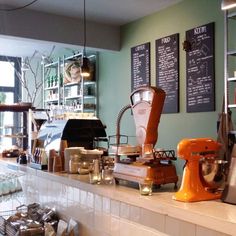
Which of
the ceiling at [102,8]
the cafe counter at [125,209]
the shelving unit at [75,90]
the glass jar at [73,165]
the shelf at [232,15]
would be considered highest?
the ceiling at [102,8]

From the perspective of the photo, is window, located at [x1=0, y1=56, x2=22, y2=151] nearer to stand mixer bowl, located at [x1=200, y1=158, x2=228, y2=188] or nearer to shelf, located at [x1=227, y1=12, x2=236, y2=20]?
shelf, located at [x1=227, y1=12, x2=236, y2=20]

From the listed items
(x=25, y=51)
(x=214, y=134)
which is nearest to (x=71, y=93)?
(x=25, y=51)

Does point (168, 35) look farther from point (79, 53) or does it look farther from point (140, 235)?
point (140, 235)

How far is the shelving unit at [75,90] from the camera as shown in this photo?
609cm

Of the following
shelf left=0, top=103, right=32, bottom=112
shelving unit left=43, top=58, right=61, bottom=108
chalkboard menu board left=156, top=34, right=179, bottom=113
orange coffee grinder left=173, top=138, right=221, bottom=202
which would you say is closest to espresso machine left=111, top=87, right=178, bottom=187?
orange coffee grinder left=173, top=138, right=221, bottom=202

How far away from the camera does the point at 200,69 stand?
160 inches

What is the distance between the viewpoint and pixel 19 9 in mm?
4672

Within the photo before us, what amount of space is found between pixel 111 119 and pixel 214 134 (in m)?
2.19

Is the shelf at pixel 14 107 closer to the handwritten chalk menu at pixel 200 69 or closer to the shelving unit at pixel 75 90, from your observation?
the handwritten chalk menu at pixel 200 69

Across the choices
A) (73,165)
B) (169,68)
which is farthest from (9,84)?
(73,165)

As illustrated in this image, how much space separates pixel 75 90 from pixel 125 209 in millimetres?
4966

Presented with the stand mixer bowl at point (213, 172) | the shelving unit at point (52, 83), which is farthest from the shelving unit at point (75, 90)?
the stand mixer bowl at point (213, 172)

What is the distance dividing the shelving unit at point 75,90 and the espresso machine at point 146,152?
4019 mm

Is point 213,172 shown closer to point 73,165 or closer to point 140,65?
point 73,165
